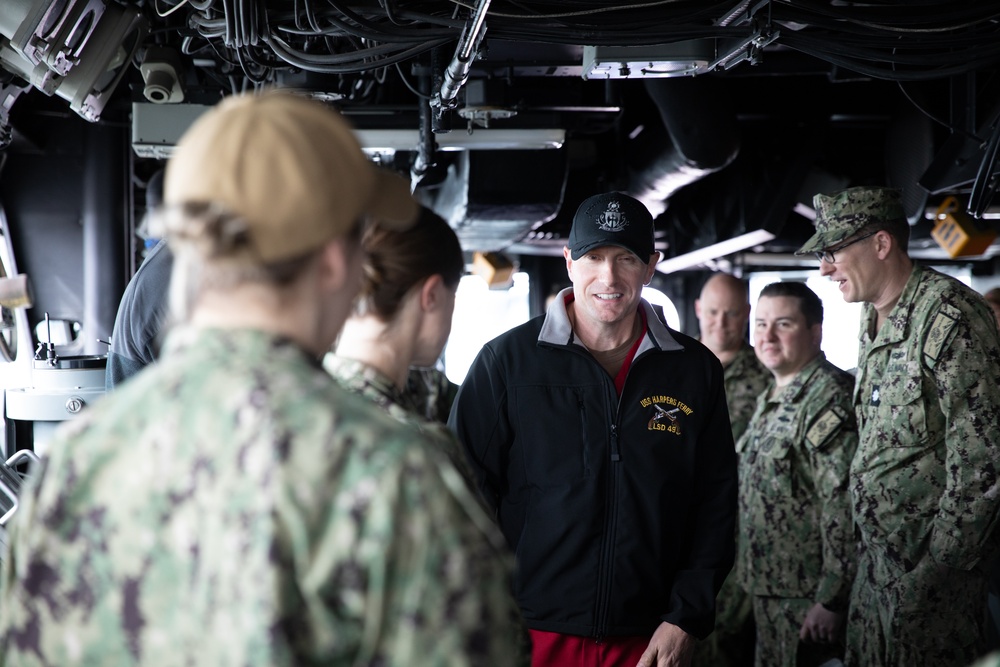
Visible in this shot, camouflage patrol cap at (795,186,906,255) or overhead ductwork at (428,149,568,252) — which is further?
overhead ductwork at (428,149,568,252)

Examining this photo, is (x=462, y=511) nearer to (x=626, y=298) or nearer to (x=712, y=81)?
(x=626, y=298)

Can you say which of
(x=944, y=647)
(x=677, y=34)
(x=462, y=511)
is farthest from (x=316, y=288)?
(x=944, y=647)

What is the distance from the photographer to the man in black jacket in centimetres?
236

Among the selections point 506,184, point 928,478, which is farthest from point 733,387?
point 928,478

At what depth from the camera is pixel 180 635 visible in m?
1.00

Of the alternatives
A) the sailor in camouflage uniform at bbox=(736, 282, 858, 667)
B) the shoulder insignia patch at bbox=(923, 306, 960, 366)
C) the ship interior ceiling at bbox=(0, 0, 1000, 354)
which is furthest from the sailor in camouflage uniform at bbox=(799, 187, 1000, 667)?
the ship interior ceiling at bbox=(0, 0, 1000, 354)

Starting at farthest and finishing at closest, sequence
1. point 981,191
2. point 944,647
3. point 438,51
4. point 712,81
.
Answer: point 712,81, point 981,191, point 438,51, point 944,647

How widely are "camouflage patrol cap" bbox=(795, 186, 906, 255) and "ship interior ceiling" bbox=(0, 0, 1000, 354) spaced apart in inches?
15.2

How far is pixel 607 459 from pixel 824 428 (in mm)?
1533

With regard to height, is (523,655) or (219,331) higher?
(219,331)

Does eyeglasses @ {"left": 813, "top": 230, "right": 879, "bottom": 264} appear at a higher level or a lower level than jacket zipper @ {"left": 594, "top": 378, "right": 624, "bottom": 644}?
higher

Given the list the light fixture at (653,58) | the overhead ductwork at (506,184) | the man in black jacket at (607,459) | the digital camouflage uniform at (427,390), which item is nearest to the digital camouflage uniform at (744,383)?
the overhead ductwork at (506,184)

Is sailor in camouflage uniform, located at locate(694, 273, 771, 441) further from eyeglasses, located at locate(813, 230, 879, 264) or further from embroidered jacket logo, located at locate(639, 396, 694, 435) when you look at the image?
embroidered jacket logo, located at locate(639, 396, 694, 435)

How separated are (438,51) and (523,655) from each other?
2516 mm
